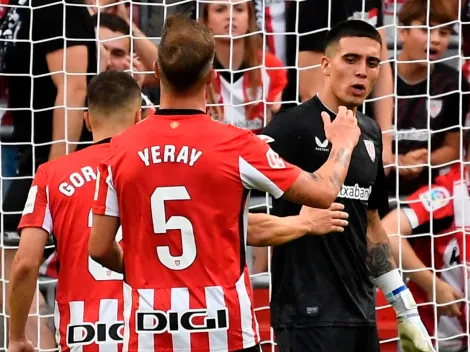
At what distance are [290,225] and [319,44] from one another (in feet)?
9.78

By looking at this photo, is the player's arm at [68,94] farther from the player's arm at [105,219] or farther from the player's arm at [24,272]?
the player's arm at [105,219]

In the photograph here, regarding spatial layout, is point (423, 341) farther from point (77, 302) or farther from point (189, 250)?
point (189, 250)

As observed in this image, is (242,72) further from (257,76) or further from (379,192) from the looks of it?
(379,192)

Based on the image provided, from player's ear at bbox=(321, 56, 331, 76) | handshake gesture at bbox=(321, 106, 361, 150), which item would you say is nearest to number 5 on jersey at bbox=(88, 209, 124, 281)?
handshake gesture at bbox=(321, 106, 361, 150)

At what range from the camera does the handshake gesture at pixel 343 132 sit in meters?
3.20

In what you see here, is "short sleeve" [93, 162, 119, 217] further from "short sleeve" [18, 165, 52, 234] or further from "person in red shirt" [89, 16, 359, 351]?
"short sleeve" [18, 165, 52, 234]

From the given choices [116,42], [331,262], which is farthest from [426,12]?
[331,262]

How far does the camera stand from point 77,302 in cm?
384

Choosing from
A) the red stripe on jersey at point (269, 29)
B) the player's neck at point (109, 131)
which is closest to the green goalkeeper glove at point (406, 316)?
the player's neck at point (109, 131)

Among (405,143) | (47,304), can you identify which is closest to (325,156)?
(405,143)

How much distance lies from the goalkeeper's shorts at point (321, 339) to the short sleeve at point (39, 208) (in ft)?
3.38

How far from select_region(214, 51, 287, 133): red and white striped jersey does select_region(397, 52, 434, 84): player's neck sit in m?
0.72

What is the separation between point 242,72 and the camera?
6.30m

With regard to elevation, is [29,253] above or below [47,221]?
below
